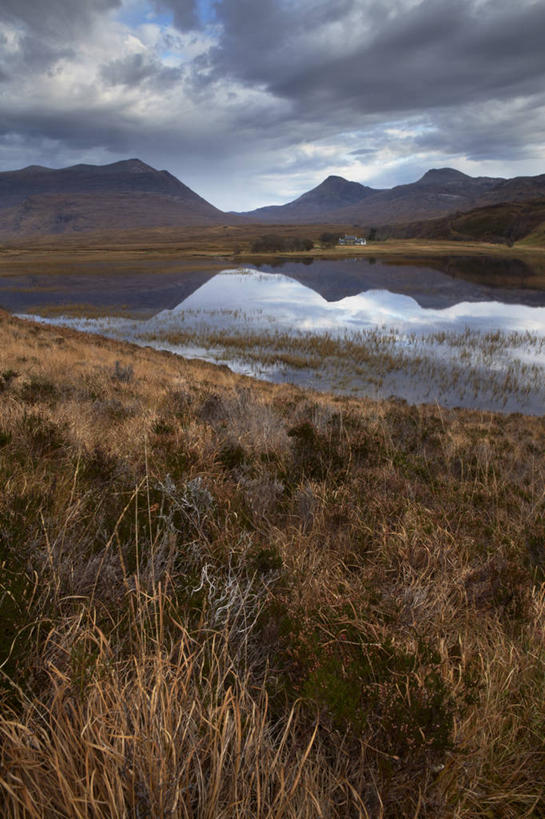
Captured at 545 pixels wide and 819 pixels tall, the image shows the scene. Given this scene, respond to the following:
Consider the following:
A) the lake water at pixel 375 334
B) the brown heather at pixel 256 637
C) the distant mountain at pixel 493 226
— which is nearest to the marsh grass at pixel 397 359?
the lake water at pixel 375 334

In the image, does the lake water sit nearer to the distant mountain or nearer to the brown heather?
the brown heather

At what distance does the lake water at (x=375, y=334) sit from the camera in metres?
19.2

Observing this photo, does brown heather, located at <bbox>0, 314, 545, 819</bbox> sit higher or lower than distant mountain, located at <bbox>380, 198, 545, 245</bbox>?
lower

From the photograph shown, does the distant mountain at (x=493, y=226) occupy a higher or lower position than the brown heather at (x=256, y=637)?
higher

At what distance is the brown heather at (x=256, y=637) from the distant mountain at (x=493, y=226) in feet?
467

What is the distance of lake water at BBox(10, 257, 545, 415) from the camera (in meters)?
19.2

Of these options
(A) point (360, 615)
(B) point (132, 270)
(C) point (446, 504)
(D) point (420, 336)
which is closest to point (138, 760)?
(A) point (360, 615)

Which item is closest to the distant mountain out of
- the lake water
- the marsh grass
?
the lake water

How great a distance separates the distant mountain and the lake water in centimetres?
9856

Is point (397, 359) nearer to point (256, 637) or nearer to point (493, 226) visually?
point (256, 637)

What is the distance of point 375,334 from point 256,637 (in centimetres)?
2717

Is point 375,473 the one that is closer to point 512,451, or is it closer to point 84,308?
point 512,451

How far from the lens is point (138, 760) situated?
1166 mm

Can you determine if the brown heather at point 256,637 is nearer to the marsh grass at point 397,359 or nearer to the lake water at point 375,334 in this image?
the lake water at point 375,334
